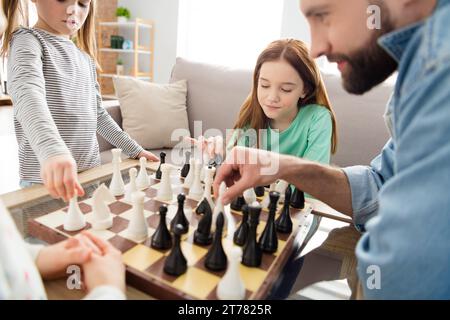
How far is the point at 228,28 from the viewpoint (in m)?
4.45

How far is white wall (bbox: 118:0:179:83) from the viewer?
4711mm

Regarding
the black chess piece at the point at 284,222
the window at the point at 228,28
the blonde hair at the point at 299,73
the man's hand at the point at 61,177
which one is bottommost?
the black chess piece at the point at 284,222

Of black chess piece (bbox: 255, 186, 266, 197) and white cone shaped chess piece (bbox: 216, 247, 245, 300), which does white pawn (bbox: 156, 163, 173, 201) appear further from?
white cone shaped chess piece (bbox: 216, 247, 245, 300)

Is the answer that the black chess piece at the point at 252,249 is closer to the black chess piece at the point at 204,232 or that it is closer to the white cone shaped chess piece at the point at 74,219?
the black chess piece at the point at 204,232

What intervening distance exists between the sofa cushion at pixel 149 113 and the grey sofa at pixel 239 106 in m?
0.09

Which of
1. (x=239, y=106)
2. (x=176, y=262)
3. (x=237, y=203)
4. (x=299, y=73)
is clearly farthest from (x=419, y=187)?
(x=239, y=106)

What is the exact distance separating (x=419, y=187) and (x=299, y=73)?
Answer: 110 cm

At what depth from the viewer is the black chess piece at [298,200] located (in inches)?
39.9

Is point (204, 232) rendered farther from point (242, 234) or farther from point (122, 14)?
point (122, 14)

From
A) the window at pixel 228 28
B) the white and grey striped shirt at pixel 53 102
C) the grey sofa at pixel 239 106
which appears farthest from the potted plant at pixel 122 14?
the white and grey striped shirt at pixel 53 102

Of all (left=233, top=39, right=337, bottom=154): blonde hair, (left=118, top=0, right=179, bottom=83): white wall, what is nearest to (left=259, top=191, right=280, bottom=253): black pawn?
(left=233, top=39, right=337, bottom=154): blonde hair

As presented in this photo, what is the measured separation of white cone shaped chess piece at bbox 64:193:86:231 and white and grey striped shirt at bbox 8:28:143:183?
0.48ft
